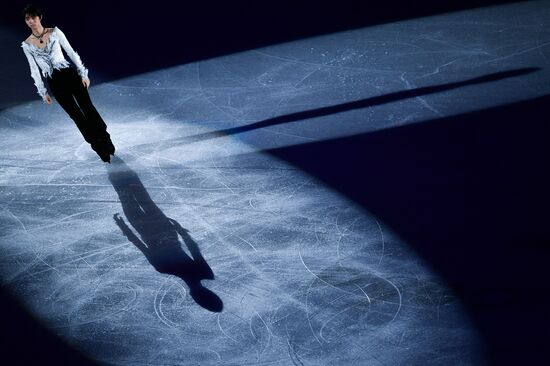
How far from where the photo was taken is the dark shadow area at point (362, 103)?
21.0ft

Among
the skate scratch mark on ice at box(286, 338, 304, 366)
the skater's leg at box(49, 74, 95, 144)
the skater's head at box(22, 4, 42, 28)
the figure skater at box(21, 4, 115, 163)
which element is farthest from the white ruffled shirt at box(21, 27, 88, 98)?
the skate scratch mark on ice at box(286, 338, 304, 366)

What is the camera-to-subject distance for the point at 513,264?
3.92m

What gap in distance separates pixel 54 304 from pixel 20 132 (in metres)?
3.68

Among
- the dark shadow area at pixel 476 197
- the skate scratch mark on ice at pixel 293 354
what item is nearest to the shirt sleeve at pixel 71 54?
the dark shadow area at pixel 476 197

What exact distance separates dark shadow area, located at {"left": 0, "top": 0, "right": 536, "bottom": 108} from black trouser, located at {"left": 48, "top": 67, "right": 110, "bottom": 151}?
2564 mm

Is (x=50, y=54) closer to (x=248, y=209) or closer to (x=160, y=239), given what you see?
→ (x=160, y=239)

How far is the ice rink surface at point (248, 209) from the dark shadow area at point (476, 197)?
0.14 meters

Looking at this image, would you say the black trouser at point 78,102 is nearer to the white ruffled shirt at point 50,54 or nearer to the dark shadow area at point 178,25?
the white ruffled shirt at point 50,54

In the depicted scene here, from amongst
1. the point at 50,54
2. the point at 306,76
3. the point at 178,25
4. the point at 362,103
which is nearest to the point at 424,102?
the point at 362,103

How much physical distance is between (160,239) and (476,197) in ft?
9.05

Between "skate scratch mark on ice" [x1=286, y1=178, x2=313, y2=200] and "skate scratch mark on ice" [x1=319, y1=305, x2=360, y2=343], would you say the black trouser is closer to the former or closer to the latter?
"skate scratch mark on ice" [x1=286, y1=178, x2=313, y2=200]

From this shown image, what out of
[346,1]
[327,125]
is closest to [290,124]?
[327,125]

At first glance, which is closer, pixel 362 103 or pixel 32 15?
pixel 32 15

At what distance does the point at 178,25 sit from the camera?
9.98 m
